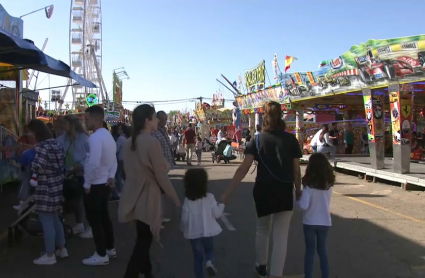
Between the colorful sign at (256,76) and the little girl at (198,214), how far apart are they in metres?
23.2

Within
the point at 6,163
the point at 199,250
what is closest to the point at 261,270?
the point at 199,250

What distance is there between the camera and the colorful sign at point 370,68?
11.5 m

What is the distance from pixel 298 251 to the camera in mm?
5777

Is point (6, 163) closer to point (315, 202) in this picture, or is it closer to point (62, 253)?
point (62, 253)

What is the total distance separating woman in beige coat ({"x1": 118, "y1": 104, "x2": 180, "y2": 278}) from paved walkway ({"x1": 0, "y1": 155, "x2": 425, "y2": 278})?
36.8 inches

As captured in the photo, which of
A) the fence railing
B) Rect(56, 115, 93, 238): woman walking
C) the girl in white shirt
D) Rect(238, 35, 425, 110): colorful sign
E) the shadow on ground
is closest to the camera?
the shadow on ground

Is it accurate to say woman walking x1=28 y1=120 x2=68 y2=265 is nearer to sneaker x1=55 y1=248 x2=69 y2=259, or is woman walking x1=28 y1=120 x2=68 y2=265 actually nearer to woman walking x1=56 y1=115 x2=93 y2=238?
sneaker x1=55 y1=248 x2=69 y2=259

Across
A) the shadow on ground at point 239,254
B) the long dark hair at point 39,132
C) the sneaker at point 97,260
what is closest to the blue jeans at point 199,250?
the shadow on ground at point 239,254

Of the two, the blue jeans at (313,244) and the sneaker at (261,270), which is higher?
the blue jeans at (313,244)

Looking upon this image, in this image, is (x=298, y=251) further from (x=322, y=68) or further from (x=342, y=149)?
(x=342, y=149)

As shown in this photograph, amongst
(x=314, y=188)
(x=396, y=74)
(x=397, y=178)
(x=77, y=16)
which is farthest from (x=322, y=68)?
(x=77, y=16)

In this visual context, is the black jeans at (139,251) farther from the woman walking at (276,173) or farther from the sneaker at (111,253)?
the sneaker at (111,253)

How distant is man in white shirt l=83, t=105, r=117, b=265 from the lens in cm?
481

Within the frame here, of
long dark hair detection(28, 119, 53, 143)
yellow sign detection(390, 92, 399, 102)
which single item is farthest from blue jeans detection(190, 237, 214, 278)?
yellow sign detection(390, 92, 399, 102)
